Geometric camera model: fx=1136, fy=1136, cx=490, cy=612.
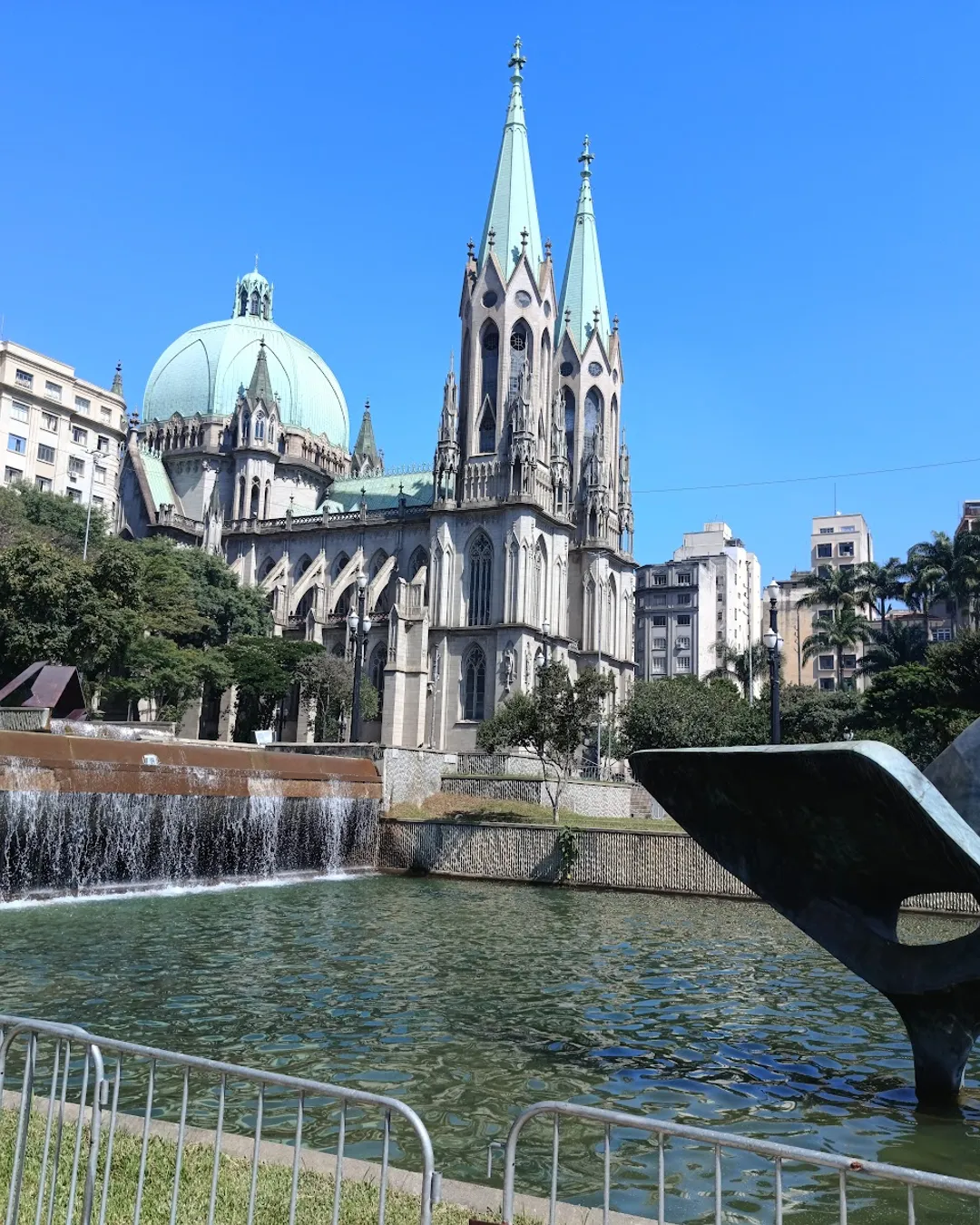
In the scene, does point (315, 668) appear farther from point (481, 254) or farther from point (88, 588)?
point (481, 254)

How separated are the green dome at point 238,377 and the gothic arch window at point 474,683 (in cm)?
3235

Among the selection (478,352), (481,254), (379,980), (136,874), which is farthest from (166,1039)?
(481,254)

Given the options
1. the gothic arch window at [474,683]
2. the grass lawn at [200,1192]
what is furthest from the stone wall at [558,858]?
the gothic arch window at [474,683]

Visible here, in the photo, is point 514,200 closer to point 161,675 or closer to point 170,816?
point 161,675

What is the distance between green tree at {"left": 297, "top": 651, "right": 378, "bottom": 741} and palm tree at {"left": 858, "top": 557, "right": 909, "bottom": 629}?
1479 inches

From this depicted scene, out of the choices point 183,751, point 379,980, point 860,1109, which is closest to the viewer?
point 860,1109

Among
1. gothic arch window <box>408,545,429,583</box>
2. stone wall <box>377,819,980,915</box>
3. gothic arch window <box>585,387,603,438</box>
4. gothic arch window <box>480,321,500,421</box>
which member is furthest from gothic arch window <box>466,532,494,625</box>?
stone wall <box>377,819,980,915</box>

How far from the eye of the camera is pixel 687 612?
Answer: 11375cm

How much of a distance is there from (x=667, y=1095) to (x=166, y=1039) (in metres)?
5.09

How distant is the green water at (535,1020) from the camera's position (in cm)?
860

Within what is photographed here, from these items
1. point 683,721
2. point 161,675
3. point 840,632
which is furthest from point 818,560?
point 161,675

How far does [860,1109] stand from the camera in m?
9.56

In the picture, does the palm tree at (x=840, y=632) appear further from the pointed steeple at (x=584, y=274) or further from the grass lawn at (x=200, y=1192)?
the grass lawn at (x=200, y=1192)

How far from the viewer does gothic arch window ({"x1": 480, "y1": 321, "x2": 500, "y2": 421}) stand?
237 feet
